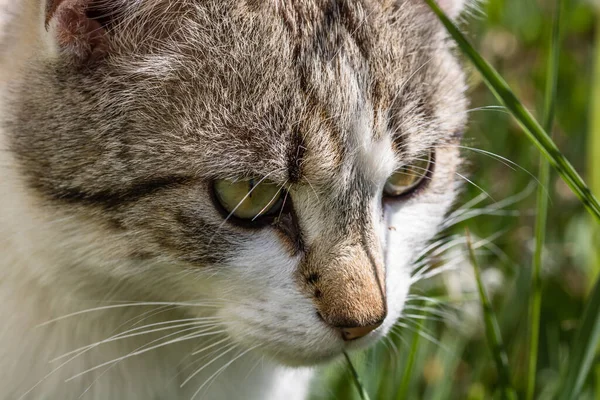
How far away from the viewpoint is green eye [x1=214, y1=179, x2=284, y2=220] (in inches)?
51.4

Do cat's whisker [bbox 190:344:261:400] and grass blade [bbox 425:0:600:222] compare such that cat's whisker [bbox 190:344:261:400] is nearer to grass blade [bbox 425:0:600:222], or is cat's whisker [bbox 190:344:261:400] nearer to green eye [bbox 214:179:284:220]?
green eye [bbox 214:179:284:220]

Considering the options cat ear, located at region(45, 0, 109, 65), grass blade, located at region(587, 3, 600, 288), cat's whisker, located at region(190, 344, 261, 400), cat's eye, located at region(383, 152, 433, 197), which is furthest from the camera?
grass blade, located at region(587, 3, 600, 288)

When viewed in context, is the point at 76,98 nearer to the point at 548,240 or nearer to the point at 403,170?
the point at 403,170

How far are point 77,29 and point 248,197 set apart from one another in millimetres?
413

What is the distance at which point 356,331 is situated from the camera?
131 cm

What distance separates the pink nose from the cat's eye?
30 cm

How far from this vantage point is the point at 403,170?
59.6 inches

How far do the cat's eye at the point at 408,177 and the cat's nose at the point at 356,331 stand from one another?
11.8 inches

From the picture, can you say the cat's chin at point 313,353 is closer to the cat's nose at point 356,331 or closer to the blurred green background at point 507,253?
the cat's nose at point 356,331

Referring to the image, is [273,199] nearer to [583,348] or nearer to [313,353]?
[313,353]

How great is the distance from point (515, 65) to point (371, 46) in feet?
6.15

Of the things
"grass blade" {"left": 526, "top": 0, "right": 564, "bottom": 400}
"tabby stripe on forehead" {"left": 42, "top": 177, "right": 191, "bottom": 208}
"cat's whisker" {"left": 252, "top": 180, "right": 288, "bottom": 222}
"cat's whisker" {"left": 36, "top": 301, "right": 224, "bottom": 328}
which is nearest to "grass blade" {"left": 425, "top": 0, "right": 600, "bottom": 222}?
"grass blade" {"left": 526, "top": 0, "right": 564, "bottom": 400}

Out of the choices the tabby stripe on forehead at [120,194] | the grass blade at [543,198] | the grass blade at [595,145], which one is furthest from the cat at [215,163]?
the grass blade at [595,145]

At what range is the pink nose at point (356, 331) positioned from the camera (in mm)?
1308
